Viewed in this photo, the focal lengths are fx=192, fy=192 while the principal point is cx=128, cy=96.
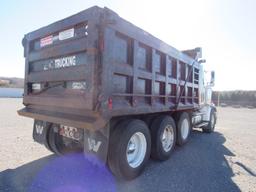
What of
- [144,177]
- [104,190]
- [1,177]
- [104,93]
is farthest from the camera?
[144,177]

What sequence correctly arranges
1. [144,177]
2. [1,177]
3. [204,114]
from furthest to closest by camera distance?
[204,114] < [144,177] < [1,177]

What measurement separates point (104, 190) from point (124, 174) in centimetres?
42

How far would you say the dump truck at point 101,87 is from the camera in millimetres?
2912

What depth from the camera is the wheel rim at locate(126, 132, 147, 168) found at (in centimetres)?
372

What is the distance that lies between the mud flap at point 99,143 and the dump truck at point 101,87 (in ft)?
0.05

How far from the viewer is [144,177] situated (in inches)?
146

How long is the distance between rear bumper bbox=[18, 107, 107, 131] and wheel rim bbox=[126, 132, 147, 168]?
3.57 ft

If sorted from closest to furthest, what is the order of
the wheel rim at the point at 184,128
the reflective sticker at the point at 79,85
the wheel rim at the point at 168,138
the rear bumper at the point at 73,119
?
1. the rear bumper at the point at 73,119
2. the reflective sticker at the point at 79,85
3. the wheel rim at the point at 168,138
4. the wheel rim at the point at 184,128

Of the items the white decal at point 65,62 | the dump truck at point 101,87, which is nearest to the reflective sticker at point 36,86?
the dump truck at point 101,87

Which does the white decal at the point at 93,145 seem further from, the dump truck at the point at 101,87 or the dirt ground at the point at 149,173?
the dirt ground at the point at 149,173

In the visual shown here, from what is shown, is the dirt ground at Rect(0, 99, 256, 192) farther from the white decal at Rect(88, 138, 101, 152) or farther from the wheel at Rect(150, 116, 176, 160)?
the white decal at Rect(88, 138, 101, 152)

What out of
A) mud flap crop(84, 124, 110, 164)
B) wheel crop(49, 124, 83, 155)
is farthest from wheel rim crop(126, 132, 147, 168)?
wheel crop(49, 124, 83, 155)

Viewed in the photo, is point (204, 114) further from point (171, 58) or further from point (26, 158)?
point (26, 158)

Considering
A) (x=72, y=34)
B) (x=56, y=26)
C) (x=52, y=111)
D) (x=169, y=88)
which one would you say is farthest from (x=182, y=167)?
(x=56, y=26)
